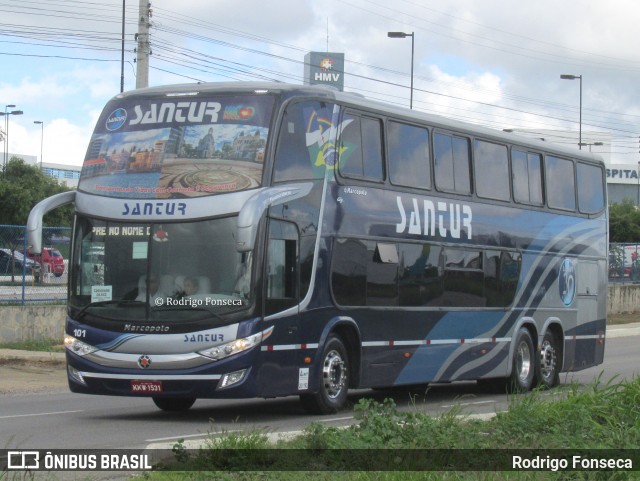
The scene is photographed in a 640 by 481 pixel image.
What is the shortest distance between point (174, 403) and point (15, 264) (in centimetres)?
1063

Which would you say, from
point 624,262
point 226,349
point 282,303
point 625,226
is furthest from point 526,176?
point 625,226

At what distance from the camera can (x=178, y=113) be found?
14.3 metres

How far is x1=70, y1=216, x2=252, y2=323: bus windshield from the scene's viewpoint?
13.4m

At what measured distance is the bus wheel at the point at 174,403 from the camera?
1506cm

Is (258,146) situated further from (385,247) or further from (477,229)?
(477,229)

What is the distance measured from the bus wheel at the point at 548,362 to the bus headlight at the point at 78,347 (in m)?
8.83

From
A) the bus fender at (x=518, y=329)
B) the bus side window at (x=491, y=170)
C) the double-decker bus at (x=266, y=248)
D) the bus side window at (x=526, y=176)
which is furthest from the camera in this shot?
the bus side window at (x=526, y=176)

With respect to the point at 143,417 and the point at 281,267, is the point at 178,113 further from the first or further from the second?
the point at 143,417

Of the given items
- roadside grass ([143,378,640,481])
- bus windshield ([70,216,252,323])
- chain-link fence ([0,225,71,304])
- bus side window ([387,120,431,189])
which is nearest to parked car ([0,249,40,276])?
chain-link fence ([0,225,71,304])

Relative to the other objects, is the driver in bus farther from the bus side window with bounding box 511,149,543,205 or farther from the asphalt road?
the bus side window with bounding box 511,149,543,205

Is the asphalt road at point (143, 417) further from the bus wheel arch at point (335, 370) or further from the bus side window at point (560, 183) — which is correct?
the bus side window at point (560, 183)

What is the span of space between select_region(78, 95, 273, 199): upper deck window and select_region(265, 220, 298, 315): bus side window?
2.27 ft

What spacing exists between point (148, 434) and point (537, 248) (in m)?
9.29

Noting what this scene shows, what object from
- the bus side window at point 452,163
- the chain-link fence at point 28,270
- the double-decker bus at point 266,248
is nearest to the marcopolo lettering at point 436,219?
the double-decker bus at point 266,248
